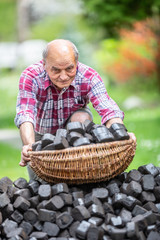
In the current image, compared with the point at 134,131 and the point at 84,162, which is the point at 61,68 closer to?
the point at 84,162

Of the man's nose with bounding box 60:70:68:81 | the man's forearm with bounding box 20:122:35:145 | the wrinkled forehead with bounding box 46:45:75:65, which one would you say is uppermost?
the wrinkled forehead with bounding box 46:45:75:65

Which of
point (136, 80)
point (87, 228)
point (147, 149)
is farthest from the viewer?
point (136, 80)

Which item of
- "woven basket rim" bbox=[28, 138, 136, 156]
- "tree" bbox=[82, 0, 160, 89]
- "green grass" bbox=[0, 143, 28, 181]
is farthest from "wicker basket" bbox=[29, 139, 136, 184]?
"tree" bbox=[82, 0, 160, 89]

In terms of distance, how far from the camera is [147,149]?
6.29 metres

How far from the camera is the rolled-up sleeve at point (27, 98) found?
342 cm

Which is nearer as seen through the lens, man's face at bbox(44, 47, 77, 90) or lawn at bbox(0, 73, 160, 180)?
man's face at bbox(44, 47, 77, 90)

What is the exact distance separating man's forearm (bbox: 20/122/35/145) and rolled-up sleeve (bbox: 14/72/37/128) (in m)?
0.10

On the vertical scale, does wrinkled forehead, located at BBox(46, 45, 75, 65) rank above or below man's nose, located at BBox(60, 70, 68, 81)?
above

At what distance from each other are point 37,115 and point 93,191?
121 centimetres

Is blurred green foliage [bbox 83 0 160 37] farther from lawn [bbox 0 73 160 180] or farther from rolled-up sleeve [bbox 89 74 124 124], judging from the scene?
rolled-up sleeve [bbox 89 74 124 124]

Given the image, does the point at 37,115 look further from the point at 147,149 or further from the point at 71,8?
the point at 71,8

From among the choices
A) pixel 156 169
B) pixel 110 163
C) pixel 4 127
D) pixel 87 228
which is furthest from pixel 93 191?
pixel 4 127

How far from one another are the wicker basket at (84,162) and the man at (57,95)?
16 cm

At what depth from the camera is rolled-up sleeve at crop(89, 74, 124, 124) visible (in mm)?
3387
